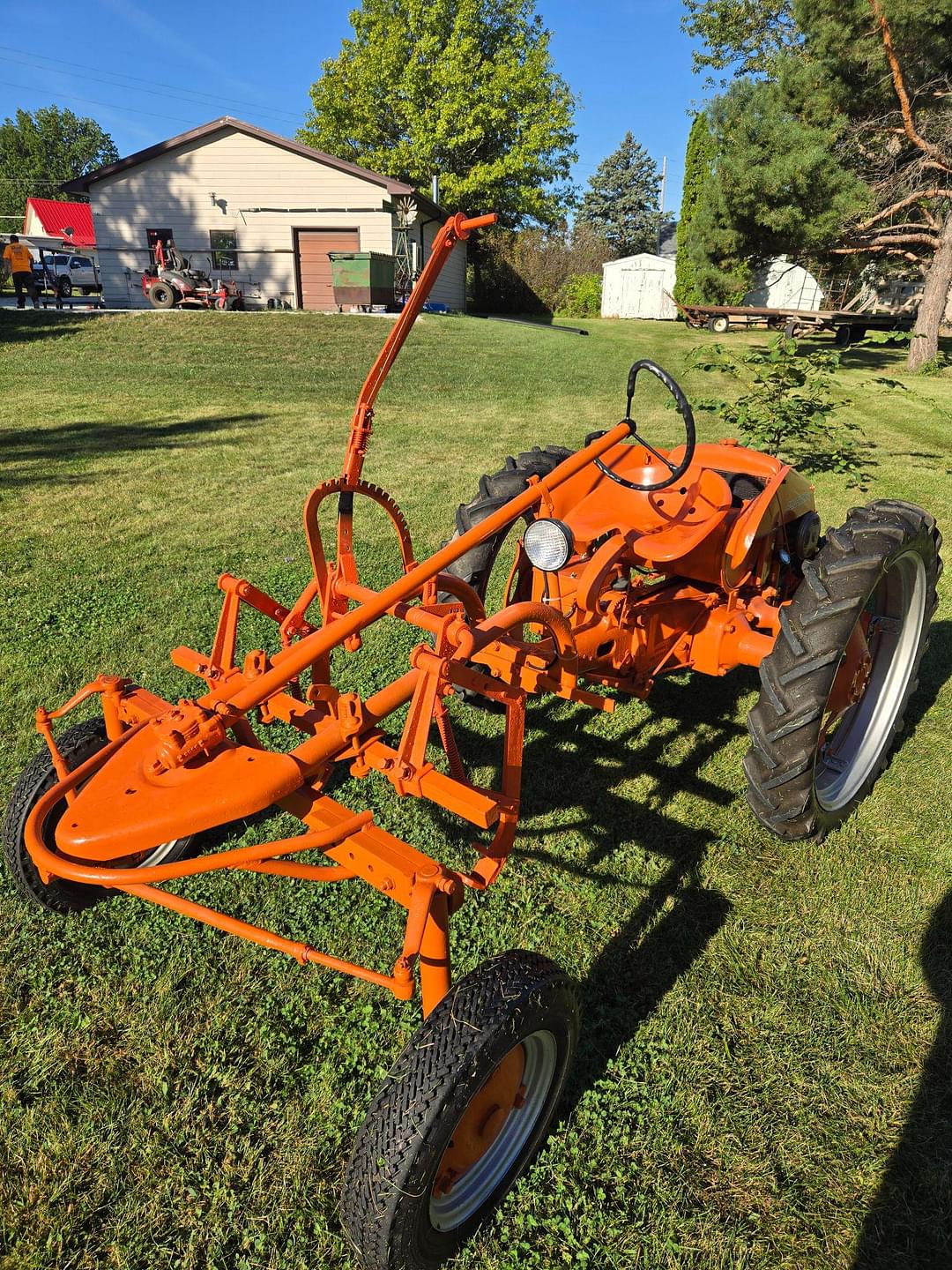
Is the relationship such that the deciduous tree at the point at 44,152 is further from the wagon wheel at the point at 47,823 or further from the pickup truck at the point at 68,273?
the wagon wheel at the point at 47,823

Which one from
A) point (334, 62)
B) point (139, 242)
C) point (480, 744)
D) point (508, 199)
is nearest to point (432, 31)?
point (334, 62)

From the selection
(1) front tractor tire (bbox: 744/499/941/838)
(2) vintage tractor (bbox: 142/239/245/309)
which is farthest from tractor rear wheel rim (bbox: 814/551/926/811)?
(2) vintage tractor (bbox: 142/239/245/309)

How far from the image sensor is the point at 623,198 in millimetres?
66812

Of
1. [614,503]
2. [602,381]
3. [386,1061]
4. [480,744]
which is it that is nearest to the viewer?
[386,1061]

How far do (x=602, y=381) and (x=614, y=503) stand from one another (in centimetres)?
1395

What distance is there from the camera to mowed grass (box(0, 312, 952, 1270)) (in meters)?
2.07

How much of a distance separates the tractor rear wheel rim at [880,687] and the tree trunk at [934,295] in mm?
15896

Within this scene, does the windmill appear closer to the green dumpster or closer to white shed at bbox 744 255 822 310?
the green dumpster

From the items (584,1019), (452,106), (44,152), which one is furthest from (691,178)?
(44,152)

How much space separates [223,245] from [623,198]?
2095 inches

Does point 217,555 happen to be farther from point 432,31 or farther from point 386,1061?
point 432,31

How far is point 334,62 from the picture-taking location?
36.8m

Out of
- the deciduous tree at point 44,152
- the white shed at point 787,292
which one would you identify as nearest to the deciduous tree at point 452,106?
the white shed at point 787,292

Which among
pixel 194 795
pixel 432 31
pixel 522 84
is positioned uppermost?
pixel 432 31
